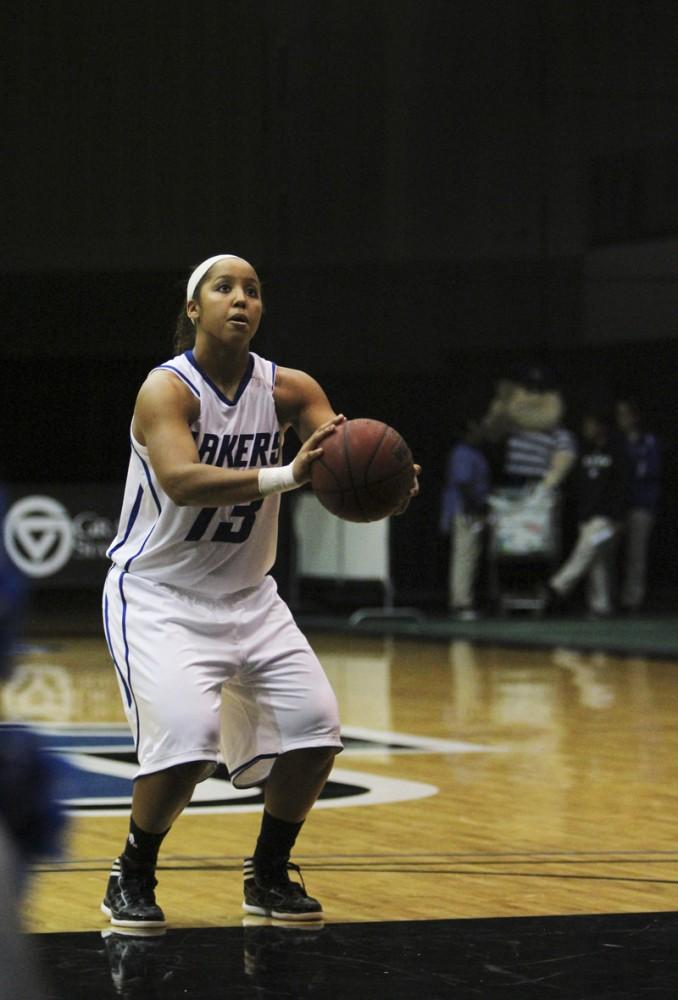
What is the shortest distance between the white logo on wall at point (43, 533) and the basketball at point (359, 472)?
11056mm

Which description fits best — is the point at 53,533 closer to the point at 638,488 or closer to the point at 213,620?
the point at 638,488

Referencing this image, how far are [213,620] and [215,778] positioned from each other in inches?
130

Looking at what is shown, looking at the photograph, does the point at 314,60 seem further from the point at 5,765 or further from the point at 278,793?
the point at 5,765

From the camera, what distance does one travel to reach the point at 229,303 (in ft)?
15.6

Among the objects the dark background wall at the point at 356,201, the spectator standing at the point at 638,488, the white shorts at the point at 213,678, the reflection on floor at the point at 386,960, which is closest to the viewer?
the reflection on floor at the point at 386,960

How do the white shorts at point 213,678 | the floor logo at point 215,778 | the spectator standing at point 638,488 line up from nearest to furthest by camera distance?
the white shorts at point 213,678
the floor logo at point 215,778
the spectator standing at point 638,488

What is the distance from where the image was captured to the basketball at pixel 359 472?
4.38 m

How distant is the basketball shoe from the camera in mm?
4836

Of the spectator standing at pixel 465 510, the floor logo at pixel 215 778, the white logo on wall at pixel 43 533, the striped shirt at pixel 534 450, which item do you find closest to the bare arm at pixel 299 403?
the floor logo at pixel 215 778

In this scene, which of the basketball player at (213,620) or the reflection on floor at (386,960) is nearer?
the reflection on floor at (386,960)

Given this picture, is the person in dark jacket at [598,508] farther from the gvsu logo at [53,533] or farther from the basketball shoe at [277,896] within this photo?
the basketball shoe at [277,896]

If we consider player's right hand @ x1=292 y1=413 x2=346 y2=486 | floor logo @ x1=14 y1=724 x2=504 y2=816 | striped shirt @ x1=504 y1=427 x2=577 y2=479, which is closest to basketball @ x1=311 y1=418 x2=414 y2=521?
player's right hand @ x1=292 y1=413 x2=346 y2=486

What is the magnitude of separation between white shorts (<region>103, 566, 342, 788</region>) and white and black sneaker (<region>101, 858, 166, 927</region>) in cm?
31

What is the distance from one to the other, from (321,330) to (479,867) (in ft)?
36.0
